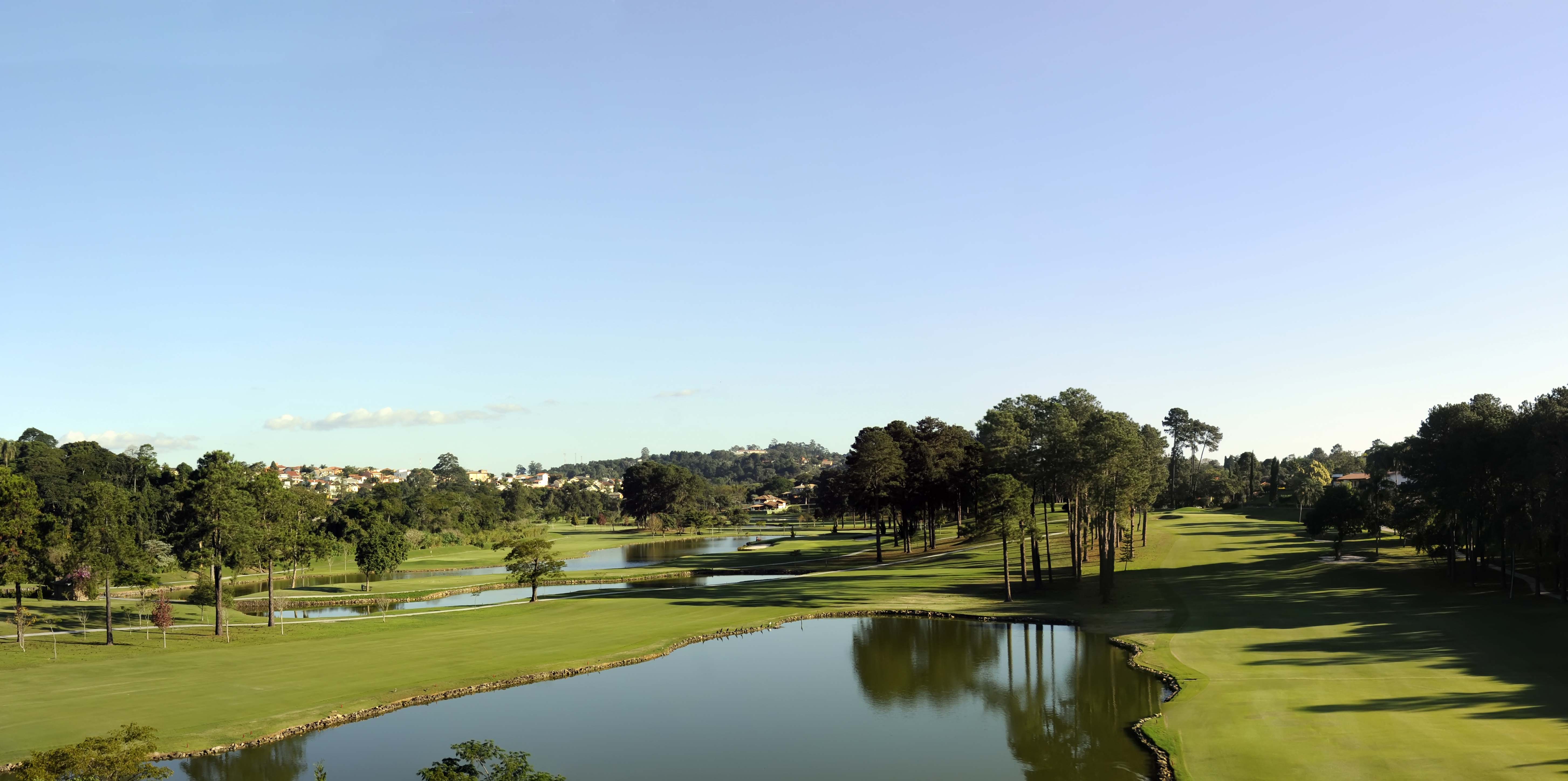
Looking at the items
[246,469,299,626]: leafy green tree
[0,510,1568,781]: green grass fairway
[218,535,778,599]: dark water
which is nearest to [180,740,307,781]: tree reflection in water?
[0,510,1568,781]: green grass fairway

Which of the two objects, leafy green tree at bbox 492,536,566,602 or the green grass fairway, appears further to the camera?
leafy green tree at bbox 492,536,566,602

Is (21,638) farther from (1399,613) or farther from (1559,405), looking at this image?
(1559,405)

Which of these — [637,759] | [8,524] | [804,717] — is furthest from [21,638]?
[804,717]

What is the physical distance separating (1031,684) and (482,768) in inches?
1044

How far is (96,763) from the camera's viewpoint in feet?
66.5

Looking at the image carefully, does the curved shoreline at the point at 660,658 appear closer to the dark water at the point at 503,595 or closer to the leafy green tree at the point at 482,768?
the dark water at the point at 503,595

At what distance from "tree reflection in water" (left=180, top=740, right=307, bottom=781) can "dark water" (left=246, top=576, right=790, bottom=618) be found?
31917mm

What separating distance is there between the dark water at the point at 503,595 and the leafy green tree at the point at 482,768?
47890mm

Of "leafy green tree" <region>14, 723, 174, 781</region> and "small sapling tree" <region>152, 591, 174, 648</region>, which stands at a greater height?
"leafy green tree" <region>14, 723, 174, 781</region>

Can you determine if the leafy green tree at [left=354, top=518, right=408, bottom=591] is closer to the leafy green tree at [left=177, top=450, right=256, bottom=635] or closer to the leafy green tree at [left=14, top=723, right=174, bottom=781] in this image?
the leafy green tree at [left=177, top=450, right=256, bottom=635]

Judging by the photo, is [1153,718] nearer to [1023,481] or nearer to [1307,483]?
[1023,481]

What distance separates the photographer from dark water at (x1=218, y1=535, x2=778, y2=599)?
86312mm

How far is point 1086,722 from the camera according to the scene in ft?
108

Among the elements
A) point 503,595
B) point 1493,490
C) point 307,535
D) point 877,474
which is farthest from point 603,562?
point 1493,490
